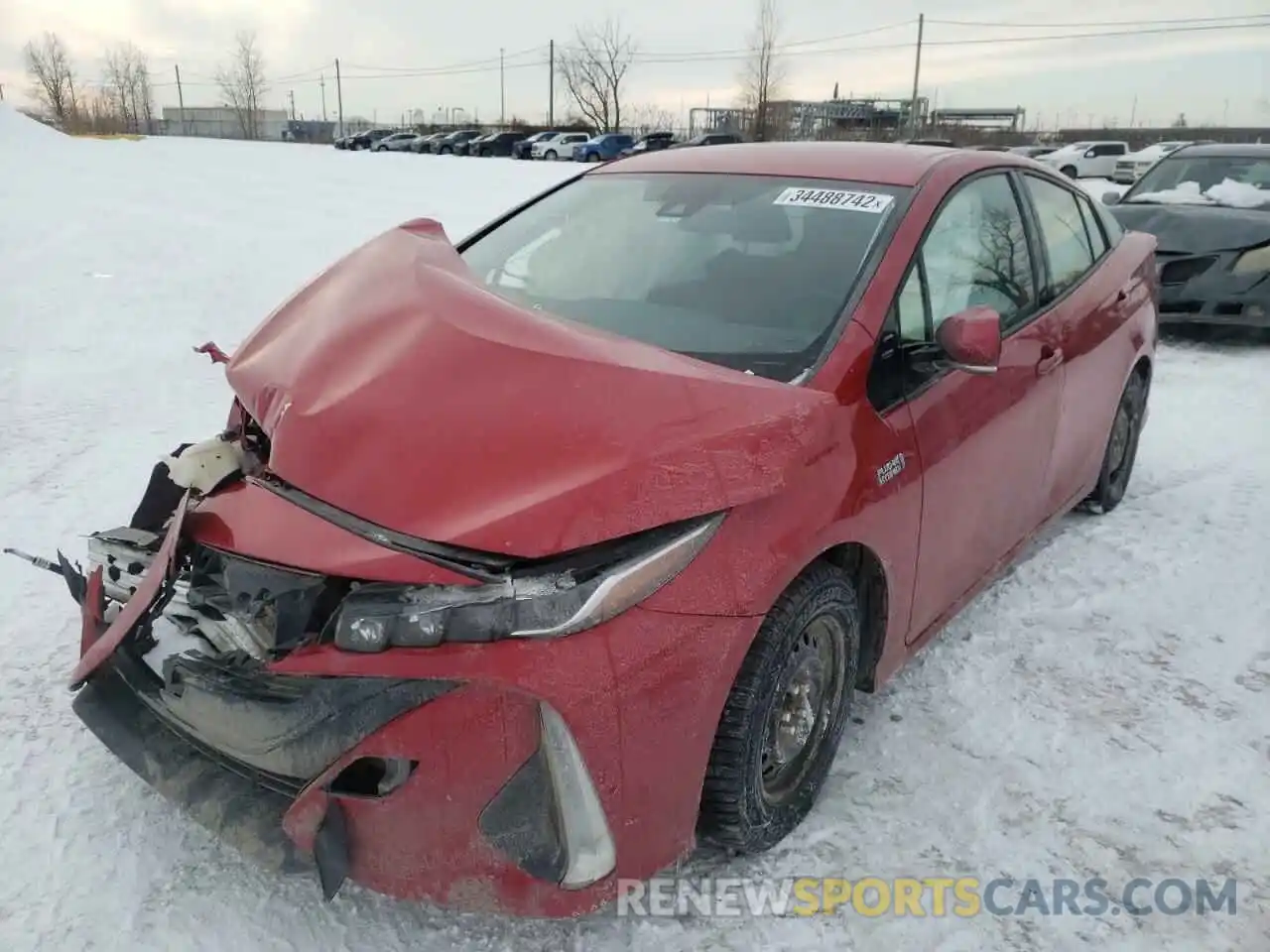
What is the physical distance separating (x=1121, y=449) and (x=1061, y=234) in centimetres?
131

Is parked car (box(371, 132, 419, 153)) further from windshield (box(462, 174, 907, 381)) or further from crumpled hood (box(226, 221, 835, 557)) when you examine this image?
crumpled hood (box(226, 221, 835, 557))

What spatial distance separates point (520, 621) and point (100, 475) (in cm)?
354

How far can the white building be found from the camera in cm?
7494

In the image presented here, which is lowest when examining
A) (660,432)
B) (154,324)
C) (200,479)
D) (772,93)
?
(154,324)

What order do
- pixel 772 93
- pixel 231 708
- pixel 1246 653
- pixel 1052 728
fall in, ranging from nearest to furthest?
pixel 231 708 < pixel 1052 728 < pixel 1246 653 < pixel 772 93

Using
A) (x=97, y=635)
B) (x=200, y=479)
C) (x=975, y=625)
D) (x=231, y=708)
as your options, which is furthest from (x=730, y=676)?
(x=975, y=625)

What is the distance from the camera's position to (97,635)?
2.23m

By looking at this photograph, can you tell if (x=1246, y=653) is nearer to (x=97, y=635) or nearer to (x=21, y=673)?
Result: (x=97, y=635)

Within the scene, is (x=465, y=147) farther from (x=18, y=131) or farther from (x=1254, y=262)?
(x=1254, y=262)

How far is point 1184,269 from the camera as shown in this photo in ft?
24.9

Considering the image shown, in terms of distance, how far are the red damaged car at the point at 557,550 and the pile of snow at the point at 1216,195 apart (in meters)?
6.85

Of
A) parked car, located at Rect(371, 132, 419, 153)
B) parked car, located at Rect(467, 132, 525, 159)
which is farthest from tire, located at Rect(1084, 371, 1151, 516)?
parked car, located at Rect(371, 132, 419, 153)

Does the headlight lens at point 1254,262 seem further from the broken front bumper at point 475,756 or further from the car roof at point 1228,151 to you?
the broken front bumper at point 475,756

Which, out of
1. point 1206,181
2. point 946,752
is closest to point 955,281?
point 946,752
